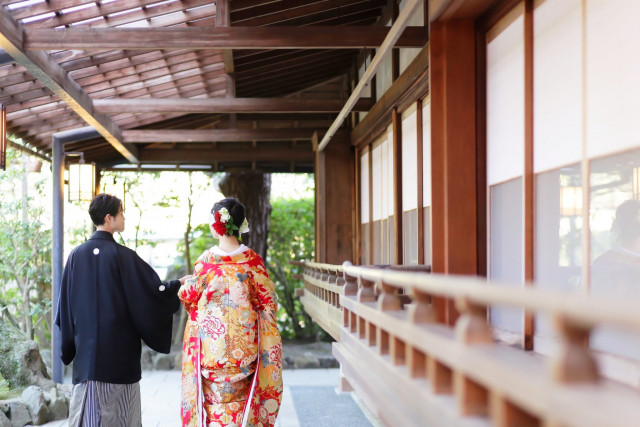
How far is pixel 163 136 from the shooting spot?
12.1 meters

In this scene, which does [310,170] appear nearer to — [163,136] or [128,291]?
[163,136]

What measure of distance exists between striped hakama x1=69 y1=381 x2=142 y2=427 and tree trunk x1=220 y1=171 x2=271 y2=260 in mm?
10861

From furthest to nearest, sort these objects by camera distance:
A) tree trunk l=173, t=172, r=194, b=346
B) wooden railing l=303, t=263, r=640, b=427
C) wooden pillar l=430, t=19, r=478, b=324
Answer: tree trunk l=173, t=172, r=194, b=346, wooden pillar l=430, t=19, r=478, b=324, wooden railing l=303, t=263, r=640, b=427

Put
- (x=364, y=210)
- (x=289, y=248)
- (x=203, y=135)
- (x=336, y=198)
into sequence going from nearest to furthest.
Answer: (x=364, y=210) < (x=336, y=198) < (x=203, y=135) < (x=289, y=248)

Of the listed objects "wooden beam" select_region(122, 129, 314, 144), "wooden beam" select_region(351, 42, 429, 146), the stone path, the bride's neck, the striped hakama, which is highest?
"wooden beam" select_region(122, 129, 314, 144)

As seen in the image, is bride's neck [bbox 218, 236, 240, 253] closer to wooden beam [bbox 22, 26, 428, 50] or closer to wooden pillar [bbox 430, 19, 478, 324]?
wooden pillar [bbox 430, 19, 478, 324]

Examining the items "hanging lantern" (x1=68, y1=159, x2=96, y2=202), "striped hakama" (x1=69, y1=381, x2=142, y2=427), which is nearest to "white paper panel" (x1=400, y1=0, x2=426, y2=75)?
"striped hakama" (x1=69, y1=381, x2=142, y2=427)

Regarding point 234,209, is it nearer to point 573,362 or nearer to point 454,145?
point 454,145

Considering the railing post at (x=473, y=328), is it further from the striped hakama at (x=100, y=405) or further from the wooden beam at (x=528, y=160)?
the striped hakama at (x=100, y=405)

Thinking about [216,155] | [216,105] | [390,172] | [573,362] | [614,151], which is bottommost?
[573,362]

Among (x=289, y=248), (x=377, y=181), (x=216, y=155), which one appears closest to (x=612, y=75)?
(x=377, y=181)

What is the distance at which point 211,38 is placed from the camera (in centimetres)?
684

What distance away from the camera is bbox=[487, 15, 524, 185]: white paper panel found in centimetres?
471

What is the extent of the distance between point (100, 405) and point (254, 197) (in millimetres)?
11372
